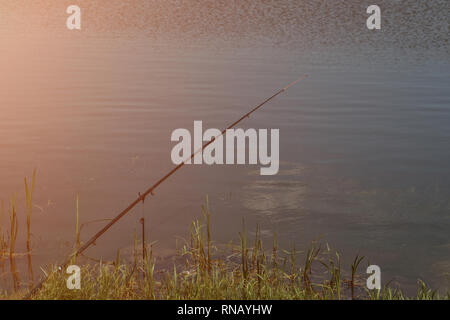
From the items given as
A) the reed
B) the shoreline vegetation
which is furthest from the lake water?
the reed

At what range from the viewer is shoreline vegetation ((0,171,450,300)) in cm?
552

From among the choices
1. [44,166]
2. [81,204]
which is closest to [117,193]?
[81,204]

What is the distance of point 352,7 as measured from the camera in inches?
1199

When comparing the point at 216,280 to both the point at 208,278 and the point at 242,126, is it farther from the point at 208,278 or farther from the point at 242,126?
the point at 242,126

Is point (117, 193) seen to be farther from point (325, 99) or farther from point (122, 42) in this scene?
point (122, 42)

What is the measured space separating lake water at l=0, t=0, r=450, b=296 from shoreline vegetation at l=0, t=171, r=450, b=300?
1.27 ft

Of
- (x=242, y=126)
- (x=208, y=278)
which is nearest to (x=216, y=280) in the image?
(x=208, y=278)

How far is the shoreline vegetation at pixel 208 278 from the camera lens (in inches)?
217

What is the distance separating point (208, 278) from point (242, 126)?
7.56 m

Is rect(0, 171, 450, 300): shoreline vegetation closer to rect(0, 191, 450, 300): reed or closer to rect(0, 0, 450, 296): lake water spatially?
rect(0, 191, 450, 300): reed

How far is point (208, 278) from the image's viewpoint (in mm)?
5660

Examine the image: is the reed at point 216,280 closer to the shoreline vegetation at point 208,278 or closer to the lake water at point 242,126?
the shoreline vegetation at point 208,278

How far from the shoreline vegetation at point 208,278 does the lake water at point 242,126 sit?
1.27ft
